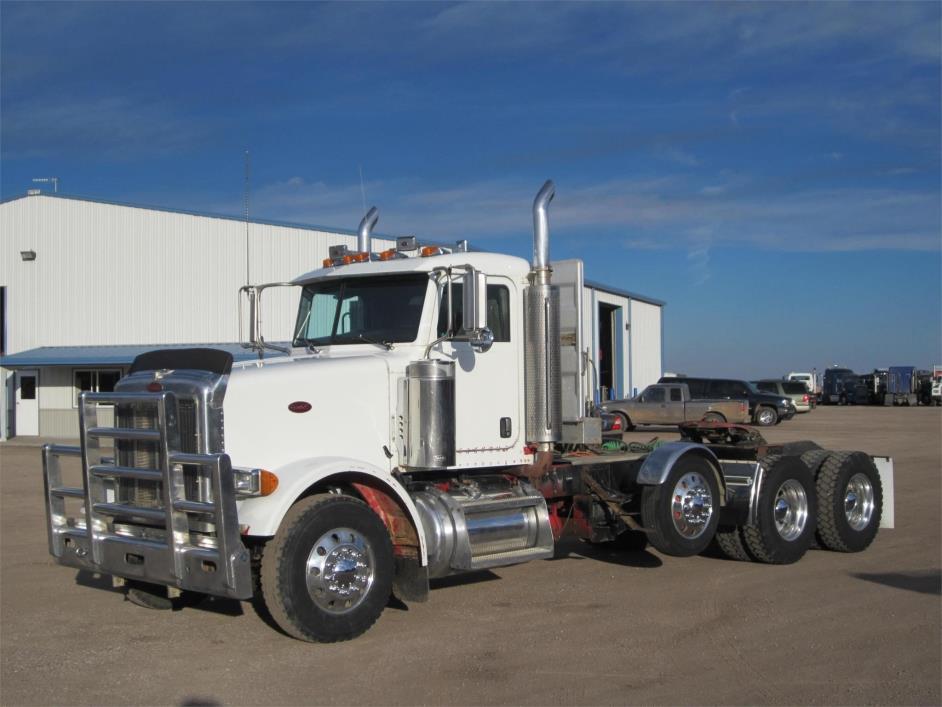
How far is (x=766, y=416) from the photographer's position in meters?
37.7

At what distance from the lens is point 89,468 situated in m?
7.28

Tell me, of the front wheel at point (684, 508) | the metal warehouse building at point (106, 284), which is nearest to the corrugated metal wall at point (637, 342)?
the metal warehouse building at point (106, 284)

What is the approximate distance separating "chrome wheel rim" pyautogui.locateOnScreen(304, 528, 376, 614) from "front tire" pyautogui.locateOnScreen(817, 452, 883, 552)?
5.74 m

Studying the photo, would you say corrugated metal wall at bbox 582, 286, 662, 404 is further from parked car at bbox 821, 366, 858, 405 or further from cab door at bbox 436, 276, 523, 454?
cab door at bbox 436, 276, 523, 454

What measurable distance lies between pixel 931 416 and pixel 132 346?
34.0 meters

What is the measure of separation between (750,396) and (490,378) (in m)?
31.4

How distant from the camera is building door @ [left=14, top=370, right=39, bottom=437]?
116 ft

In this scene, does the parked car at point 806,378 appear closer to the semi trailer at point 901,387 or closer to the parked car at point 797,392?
the semi trailer at point 901,387

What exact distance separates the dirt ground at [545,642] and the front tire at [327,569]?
7.3 inches

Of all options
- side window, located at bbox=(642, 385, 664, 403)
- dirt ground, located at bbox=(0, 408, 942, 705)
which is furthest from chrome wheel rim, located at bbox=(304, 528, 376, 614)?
side window, located at bbox=(642, 385, 664, 403)

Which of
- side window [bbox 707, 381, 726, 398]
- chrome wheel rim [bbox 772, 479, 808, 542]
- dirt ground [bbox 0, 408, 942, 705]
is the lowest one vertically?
side window [bbox 707, 381, 726, 398]

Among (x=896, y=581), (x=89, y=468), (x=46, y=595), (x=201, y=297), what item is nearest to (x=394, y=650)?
(x=89, y=468)

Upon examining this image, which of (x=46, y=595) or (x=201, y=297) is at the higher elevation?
(x=201, y=297)

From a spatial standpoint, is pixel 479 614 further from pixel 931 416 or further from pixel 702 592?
pixel 931 416
